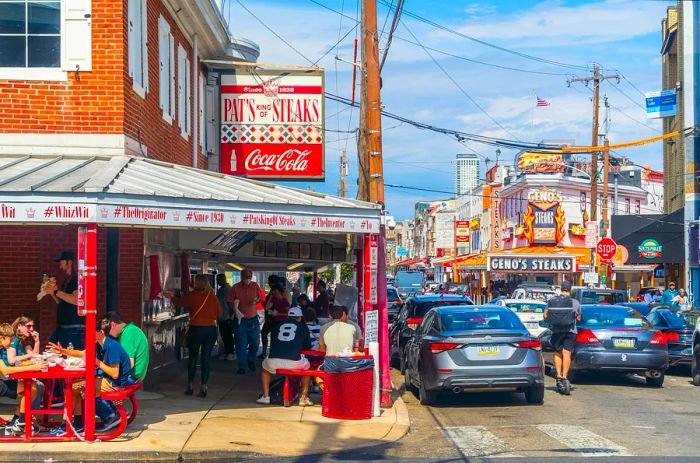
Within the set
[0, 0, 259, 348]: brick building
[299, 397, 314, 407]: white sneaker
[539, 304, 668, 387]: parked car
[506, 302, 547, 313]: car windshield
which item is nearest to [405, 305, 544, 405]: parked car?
[299, 397, 314, 407]: white sneaker

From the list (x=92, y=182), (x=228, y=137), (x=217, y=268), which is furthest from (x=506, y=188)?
(x=92, y=182)

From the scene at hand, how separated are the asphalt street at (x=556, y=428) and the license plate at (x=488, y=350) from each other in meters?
0.83

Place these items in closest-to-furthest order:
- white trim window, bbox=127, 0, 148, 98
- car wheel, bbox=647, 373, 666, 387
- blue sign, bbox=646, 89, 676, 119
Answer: white trim window, bbox=127, 0, 148, 98 < car wheel, bbox=647, 373, 666, 387 < blue sign, bbox=646, 89, 676, 119

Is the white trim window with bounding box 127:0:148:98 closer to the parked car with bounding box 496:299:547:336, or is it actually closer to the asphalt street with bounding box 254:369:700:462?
the asphalt street with bounding box 254:369:700:462

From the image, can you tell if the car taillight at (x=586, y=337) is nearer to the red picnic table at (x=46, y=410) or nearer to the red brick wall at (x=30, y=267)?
the red brick wall at (x=30, y=267)

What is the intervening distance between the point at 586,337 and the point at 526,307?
8984mm

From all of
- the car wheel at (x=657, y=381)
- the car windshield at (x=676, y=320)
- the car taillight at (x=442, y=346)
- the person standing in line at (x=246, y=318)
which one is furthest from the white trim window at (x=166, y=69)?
the car windshield at (x=676, y=320)

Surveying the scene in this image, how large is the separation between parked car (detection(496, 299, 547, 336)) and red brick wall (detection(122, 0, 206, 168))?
1011 centimetres

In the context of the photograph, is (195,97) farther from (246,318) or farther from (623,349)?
(623,349)

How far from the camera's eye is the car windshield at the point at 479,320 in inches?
594

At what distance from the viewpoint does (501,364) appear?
14.5 metres

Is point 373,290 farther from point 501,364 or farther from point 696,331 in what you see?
point 696,331

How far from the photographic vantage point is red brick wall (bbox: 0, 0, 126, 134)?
14.4 meters

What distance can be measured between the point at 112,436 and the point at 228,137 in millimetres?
11209
